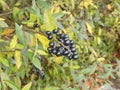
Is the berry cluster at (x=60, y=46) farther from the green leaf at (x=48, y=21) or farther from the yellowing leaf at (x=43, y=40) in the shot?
the green leaf at (x=48, y=21)

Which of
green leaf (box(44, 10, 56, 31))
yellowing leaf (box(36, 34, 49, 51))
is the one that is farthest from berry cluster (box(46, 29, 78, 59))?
green leaf (box(44, 10, 56, 31))

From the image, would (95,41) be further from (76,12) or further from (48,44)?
(48,44)

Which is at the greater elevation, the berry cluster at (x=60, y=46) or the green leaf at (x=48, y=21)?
the green leaf at (x=48, y=21)

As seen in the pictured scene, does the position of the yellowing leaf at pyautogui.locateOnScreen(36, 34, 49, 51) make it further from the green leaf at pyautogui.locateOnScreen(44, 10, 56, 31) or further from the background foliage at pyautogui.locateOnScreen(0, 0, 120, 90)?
the green leaf at pyautogui.locateOnScreen(44, 10, 56, 31)

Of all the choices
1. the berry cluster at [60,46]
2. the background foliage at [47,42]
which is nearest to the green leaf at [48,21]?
the background foliage at [47,42]

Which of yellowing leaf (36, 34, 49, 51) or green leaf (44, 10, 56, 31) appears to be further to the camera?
yellowing leaf (36, 34, 49, 51)

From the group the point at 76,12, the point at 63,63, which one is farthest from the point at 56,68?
the point at 76,12
